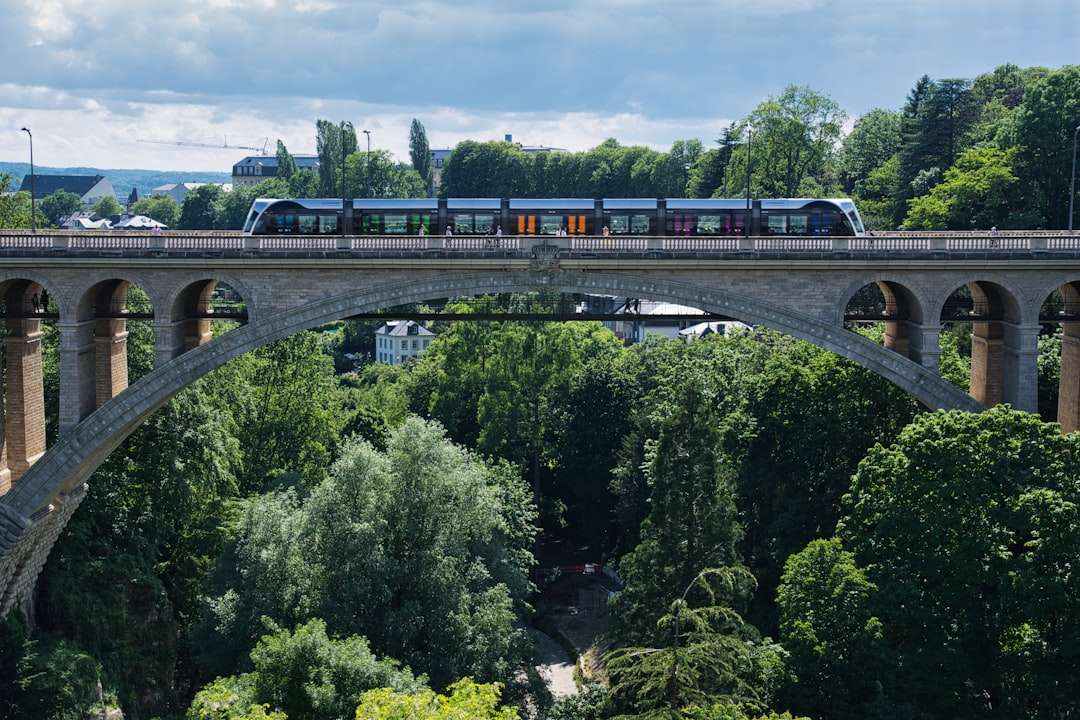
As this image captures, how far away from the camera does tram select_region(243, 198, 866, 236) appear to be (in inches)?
1601

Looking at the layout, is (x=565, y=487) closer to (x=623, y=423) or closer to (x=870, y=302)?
(x=623, y=423)

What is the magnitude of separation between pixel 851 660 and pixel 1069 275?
46.1 feet

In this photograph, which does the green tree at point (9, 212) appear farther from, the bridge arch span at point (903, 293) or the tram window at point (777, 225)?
the bridge arch span at point (903, 293)

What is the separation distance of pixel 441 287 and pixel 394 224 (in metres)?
6.01

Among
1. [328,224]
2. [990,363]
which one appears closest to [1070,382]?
[990,363]

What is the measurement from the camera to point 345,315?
35500 mm

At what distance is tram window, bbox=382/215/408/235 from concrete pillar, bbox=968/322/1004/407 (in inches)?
750

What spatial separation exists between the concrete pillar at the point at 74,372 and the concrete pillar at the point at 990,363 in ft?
89.5

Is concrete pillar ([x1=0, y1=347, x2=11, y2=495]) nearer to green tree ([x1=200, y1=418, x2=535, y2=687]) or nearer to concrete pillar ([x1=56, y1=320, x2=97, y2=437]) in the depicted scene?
concrete pillar ([x1=56, y1=320, x2=97, y2=437])

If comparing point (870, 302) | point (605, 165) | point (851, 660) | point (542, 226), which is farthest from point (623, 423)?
point (605, 165)

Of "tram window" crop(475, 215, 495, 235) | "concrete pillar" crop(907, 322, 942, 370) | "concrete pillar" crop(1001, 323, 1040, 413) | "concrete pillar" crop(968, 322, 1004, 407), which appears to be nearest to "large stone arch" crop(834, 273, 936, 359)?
"concrete pillar" crop(907, 322, 942, 370)

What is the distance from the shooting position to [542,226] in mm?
40938

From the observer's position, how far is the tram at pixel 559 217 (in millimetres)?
40656

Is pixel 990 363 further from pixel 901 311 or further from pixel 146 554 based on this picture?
pixel 146 554
